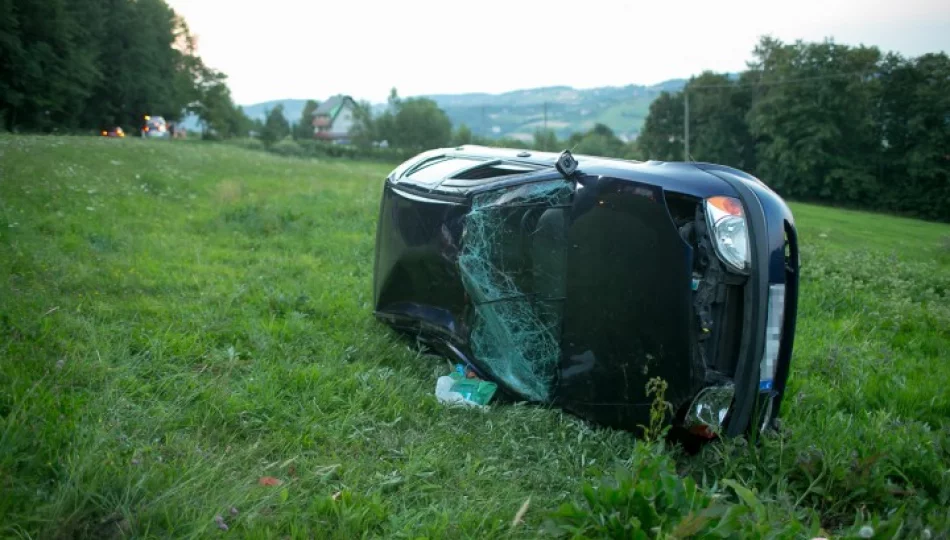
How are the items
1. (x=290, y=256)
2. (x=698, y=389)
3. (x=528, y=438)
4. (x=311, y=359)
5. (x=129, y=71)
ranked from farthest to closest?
(x=129, y=71), (x=290, y=256), (x=311, y=359), (x=528, y=438), (x=698, y=389)

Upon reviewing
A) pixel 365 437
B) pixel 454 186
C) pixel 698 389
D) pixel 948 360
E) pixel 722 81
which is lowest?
pixel 948 360

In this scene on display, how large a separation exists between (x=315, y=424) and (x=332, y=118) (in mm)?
111545

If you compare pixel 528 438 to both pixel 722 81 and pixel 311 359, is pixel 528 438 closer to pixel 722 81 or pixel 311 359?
pixel 311 359

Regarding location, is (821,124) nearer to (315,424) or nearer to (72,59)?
(72,59)

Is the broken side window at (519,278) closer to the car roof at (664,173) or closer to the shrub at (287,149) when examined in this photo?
the car roof at (664,173)

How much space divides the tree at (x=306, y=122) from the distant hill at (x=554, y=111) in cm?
2593

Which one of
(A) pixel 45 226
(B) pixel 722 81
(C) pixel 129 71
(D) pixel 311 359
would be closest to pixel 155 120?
(C) pixel 129 71

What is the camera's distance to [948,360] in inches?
232

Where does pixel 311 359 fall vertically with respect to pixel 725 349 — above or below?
below

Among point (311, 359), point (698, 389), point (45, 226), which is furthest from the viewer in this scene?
point (45, 226)

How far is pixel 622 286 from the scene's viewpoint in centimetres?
377

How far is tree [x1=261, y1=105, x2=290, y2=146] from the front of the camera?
9716 cm

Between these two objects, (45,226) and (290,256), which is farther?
(290,256)

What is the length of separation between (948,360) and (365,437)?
4.98 metres
